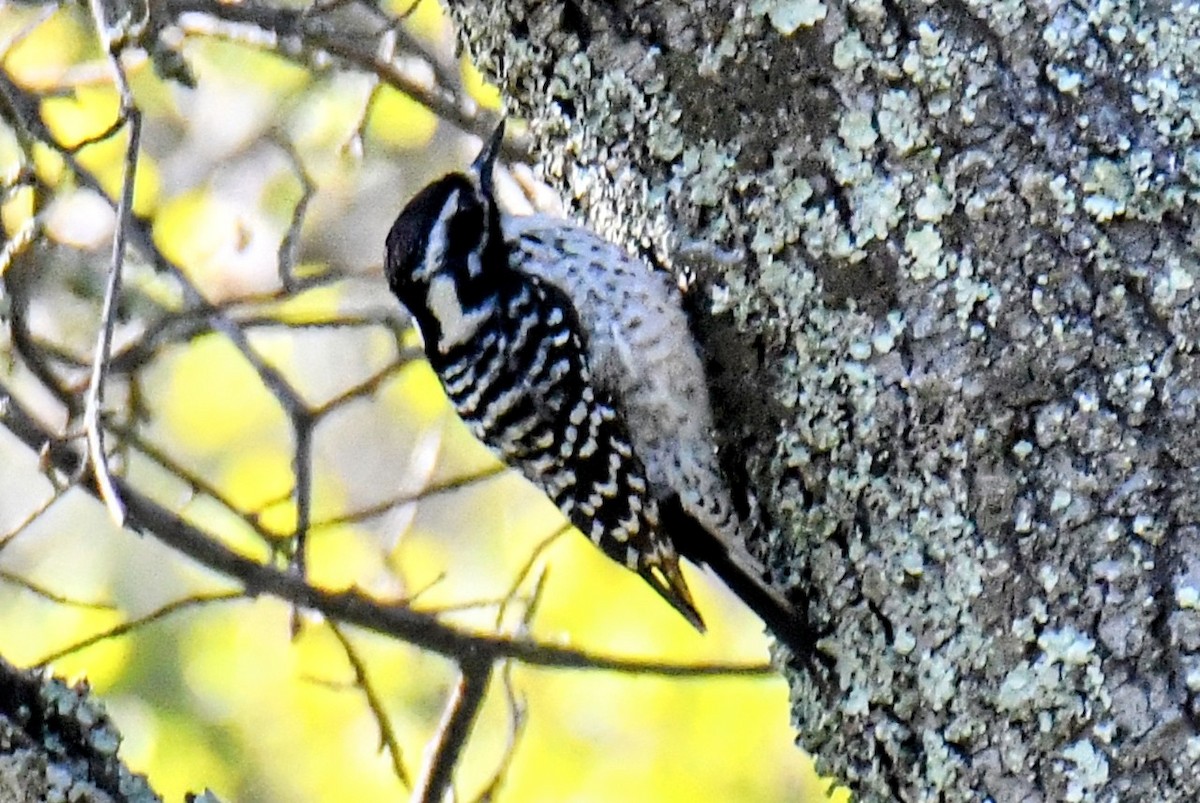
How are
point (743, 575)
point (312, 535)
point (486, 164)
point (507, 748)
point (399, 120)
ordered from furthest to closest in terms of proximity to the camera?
point (399, 120)
point (312, 535)
point (486, 164)
point (507, 748)
point (743, 575)

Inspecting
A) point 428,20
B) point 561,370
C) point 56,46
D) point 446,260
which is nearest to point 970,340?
point 561,370

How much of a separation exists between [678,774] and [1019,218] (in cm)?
284

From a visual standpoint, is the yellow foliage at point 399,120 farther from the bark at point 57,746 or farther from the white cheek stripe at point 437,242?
the bark at point 57,746

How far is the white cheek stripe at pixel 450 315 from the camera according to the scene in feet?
9.24

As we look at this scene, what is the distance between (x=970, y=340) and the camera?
1966 millimetres

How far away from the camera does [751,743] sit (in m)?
4.45

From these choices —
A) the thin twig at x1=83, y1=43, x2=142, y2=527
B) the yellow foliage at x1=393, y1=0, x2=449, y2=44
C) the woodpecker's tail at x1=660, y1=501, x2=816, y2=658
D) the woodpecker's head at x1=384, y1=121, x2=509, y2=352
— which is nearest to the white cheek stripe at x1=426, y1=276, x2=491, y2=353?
the woodpecker's head at x1=384, y1=121, x2=509, y2=352

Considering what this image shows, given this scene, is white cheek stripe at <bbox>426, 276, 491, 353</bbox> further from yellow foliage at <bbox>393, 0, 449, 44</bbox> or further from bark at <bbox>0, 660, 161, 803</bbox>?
yellow foliage at <bbox>393, 0, 449, 44</bbox>

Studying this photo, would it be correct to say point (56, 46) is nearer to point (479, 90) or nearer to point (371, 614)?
point (479, 90)

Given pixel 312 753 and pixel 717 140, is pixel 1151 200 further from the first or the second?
pixel 312 753

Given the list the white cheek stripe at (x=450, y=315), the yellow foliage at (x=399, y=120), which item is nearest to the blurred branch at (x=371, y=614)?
the white cheek stripe at (x=450, y=315)

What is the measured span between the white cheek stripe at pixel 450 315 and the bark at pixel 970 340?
714 millimetres

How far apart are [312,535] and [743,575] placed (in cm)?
169

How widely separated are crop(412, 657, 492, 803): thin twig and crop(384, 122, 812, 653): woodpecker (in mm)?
367
